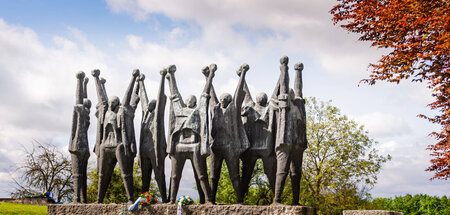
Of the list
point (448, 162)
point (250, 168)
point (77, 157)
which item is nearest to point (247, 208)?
point (250, 168)

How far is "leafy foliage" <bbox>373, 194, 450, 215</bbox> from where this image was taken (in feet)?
77.3

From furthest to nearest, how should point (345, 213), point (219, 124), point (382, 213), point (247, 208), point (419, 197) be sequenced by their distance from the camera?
point (419, 197), point (345, 213), point (382, 213), point (219, 124), point (247, 208)

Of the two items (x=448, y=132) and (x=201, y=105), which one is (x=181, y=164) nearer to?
(x=201, y=105)

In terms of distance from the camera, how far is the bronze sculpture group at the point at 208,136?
10.8 meters

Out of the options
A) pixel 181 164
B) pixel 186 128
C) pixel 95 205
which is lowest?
Answer: pixel 95 205

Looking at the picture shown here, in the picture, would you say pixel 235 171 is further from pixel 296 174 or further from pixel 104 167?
pixel 104 167

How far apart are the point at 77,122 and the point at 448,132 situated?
10593 millimetres

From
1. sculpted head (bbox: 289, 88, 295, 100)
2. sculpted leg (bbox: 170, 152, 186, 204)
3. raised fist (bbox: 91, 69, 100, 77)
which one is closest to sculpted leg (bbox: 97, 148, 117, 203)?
sculpted leg (bbox: 170, 152, 186, 204)

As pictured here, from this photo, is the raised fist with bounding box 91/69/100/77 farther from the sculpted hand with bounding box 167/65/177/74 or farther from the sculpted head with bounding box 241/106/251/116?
the sculpted head with bounding box 241/106/251/116

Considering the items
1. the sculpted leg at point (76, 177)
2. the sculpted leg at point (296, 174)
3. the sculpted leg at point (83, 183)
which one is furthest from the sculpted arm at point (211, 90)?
the sculpted leg at point (76, 177)

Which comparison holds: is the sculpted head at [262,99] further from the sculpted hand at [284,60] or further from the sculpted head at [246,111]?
the sculpted hand at [284,60]

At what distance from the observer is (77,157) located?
41.1 feet

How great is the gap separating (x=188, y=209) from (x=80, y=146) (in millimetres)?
3756

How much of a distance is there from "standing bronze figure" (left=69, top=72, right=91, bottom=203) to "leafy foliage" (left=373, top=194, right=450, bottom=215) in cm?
1642
